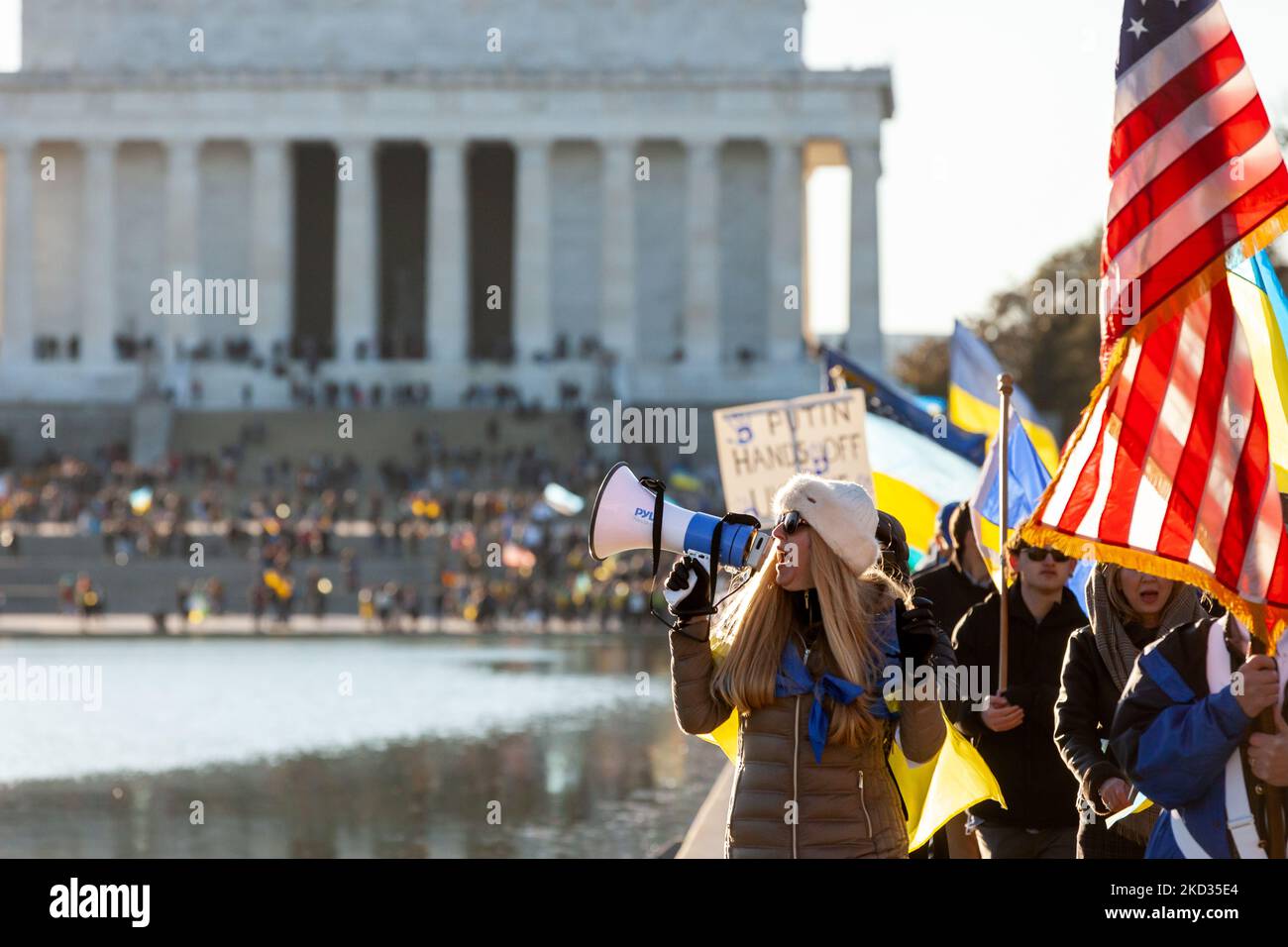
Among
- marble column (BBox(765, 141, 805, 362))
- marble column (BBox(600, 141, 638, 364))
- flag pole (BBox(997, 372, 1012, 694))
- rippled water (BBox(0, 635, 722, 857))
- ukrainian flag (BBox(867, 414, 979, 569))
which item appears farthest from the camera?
marble column (BBox(600, 141, 638, 364))

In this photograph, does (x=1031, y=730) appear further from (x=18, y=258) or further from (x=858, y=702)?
(x=18, y=258)

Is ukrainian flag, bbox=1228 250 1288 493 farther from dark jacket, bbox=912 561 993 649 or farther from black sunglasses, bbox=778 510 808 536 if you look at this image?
dark jacket, bbox=912 561 993 649

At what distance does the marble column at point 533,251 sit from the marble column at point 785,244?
9.13m

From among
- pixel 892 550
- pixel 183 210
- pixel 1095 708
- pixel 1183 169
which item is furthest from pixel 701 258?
pixel 892 550

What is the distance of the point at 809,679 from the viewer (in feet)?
26.3

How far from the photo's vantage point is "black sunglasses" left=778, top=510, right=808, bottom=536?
792 cm

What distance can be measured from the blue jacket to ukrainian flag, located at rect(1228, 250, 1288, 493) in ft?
6.12

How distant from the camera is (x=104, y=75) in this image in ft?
312

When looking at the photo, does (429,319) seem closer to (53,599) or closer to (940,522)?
(53,599)

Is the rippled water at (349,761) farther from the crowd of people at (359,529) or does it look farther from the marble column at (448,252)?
the marble column at (448,252)

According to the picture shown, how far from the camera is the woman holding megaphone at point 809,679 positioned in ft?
26.0

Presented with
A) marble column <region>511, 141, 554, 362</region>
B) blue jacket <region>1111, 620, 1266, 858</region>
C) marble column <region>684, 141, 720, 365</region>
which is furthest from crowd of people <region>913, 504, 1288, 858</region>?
marble column <region>511, 141, 554, 362</region>
